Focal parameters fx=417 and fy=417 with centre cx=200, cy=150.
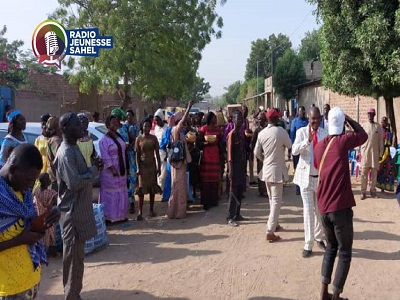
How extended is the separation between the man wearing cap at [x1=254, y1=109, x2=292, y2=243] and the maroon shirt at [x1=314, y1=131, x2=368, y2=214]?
1.72 metres

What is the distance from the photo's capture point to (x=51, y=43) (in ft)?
49.4

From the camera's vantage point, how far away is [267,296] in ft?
13.8

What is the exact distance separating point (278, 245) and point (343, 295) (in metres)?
1.59

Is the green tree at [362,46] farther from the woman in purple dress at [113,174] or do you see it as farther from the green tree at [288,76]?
the green tree at [288,76]

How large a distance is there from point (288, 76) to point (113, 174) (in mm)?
24843

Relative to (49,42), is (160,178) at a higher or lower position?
lower

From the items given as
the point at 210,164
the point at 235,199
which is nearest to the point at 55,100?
the point at 210,164

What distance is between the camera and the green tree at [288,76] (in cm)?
2967

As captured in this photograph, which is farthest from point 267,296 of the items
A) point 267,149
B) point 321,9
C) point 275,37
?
point 275,37

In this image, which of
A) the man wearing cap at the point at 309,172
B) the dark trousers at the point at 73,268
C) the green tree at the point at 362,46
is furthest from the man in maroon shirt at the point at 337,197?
the green tree at the point at 362,46

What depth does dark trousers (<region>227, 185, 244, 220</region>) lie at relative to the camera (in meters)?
6.58

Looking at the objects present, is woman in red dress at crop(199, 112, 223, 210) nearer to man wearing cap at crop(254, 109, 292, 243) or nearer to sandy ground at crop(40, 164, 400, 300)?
sandy ground at crop(40, 164, 400, 300)

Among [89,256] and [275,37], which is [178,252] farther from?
[275,37]

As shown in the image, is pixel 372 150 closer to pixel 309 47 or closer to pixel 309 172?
pixel 309 172
